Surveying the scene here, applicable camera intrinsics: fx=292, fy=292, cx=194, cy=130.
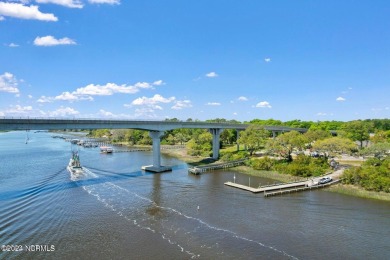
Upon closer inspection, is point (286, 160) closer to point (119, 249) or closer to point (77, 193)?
point (77, 193)

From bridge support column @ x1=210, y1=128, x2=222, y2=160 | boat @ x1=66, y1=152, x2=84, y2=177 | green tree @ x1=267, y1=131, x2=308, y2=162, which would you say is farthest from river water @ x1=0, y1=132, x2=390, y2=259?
bridge support column @ x1=210, y1=128, x2=222, y2=160

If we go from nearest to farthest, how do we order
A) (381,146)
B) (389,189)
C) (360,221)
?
(360,221), (389,189), (381,146)

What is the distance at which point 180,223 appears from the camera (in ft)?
120

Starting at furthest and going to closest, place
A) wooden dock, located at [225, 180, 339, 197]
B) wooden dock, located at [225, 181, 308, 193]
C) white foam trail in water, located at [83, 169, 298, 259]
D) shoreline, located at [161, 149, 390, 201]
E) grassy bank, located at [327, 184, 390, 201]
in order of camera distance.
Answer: wooden dock, located at [225, 181, 308, 193] → wooden dock, located at [225, 180, 339, 197] → shoreline, located at [161, 149, 390, 201] → grassy bank, located at [327, 184, 390, 201] → white foam trail in water, located at [83, 169, 298, 259]

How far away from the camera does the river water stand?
96.5ft

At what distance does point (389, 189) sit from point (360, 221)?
16818 millimetres

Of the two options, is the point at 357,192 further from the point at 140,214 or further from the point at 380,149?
the point at 140,214

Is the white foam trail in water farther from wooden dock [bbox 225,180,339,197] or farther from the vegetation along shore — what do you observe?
the vegetation along shore

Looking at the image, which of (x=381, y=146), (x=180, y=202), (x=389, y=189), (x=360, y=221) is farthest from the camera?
(x=381, y=146)

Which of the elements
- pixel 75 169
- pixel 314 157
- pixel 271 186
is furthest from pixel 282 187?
pixel 75 169

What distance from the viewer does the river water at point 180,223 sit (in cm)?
2941

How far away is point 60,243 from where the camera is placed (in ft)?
101

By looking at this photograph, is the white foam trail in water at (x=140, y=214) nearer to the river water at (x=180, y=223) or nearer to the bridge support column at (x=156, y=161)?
the river water at (x=180, y=223)

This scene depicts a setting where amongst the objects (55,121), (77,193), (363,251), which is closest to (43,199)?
(77,193)
